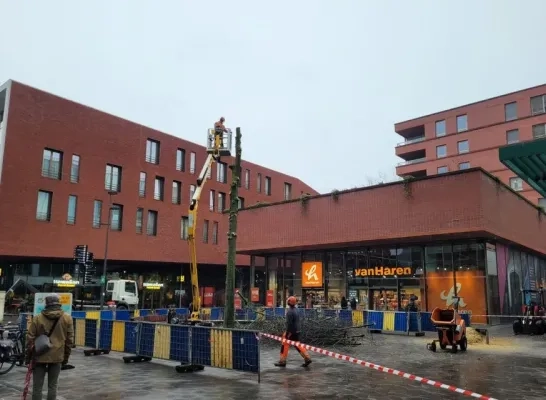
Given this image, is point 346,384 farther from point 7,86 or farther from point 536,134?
point 536,134

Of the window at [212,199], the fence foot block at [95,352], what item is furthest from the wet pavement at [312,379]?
the window at [212,199]

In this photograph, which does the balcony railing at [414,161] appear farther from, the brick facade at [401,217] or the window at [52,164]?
A: the window at [52,164]

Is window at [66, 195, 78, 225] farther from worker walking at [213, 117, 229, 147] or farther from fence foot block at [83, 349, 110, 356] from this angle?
fence foot block at [83, 349, 110, 356]

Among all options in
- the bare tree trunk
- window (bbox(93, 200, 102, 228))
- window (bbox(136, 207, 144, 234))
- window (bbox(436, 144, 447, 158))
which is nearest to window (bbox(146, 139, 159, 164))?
window (bbox(136, 207, 144, 234))

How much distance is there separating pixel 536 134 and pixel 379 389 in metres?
49.6

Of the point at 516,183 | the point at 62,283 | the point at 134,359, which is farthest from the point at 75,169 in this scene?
the point at 516,183

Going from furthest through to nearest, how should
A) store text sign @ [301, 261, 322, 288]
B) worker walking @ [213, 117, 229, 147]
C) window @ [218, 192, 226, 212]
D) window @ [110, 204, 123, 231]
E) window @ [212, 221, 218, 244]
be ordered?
window @ [218, 192, 226, 212], window @ [212, 221, 218, 244], window @ [110, 204, 123, 231], store text sign @ [301, 261, 322, 288], worker walking @ [213, 117, 229, 147]

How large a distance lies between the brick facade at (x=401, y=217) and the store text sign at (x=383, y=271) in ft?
5.47

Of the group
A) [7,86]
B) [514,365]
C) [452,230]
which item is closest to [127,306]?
[7,86]

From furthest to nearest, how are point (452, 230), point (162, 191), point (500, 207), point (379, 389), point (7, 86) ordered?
point (162, 191)
point (7, 86)
point (500, 207)
point (452, 230)
point (379, 389)

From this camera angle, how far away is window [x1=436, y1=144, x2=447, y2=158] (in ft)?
193

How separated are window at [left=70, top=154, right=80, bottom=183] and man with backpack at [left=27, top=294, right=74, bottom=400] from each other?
33122 millimetres

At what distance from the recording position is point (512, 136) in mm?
53438

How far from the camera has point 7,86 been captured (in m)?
34.3
